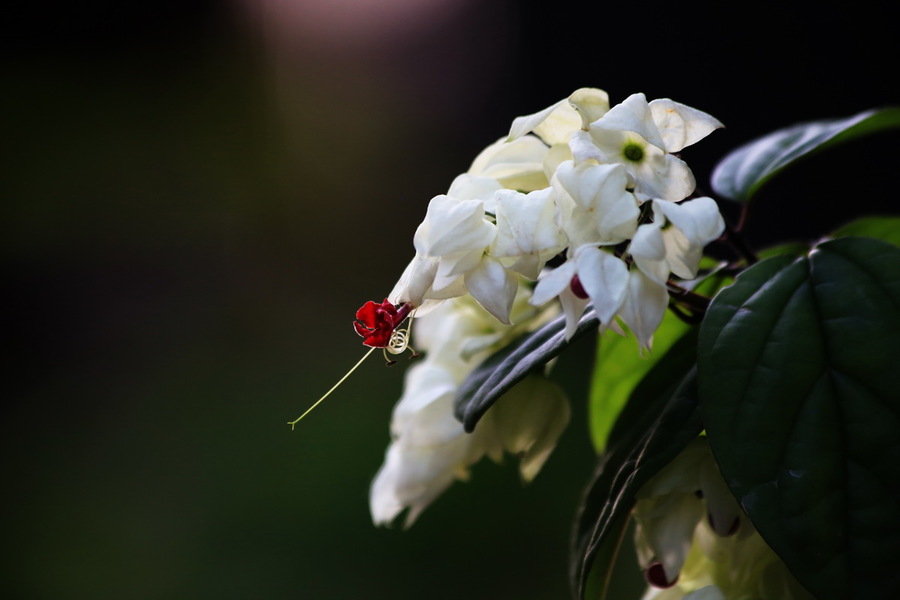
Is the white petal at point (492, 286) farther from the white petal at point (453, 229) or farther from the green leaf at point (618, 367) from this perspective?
the green leaf at point (618, 367)

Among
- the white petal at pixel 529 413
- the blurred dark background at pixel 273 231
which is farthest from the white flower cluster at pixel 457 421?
the blurred dark background at pixel 273 231

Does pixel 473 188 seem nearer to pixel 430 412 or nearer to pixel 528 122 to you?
pixel 528 122

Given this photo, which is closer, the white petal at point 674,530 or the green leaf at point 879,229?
the white petal at point 674,530

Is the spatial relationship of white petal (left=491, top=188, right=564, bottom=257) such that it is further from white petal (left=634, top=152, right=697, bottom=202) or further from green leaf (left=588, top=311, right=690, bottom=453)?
green leaf (left=588, top=311, right=690, bottom=453)

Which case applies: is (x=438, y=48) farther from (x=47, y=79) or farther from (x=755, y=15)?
(x=47, y=79)

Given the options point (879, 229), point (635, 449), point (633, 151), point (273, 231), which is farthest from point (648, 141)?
point (273, 231)

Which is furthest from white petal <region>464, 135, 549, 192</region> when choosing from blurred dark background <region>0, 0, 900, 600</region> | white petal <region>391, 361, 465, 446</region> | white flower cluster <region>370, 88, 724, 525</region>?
blurred dark background <region>0, 0, 900, 600</region>
